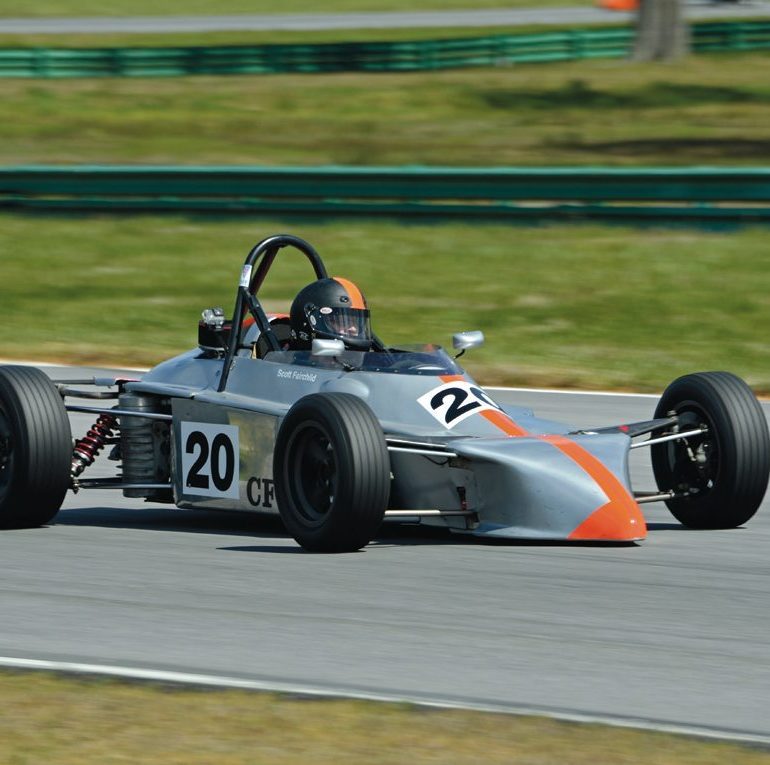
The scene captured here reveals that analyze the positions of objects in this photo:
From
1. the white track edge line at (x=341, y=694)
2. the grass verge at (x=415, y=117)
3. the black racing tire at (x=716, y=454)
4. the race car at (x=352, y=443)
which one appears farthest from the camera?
the grass verge at (x=415, y=117)

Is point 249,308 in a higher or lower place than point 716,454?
higher

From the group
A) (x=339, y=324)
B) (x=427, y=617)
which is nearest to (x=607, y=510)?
(x=427, y=617)

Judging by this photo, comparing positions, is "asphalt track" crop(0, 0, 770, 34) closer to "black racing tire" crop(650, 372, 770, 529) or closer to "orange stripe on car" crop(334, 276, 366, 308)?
"orange stripe on car" crop(334, 276, 366, 308)

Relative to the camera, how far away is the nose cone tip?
25.2 feet

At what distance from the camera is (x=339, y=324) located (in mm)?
8766

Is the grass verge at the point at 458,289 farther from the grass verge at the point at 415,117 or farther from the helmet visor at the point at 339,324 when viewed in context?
the grass verge at the point at 415,117

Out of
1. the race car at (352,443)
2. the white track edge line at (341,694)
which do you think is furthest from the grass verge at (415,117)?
the white track edge line at (341,694)

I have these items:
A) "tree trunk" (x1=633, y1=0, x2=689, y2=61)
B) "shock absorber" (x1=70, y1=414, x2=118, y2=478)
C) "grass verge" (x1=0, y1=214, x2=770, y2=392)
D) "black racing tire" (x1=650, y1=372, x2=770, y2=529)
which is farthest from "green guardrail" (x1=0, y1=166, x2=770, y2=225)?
"tree trunk" (x1=633, y1=0, x2=689, y2=61)

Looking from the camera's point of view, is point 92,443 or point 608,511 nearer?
point 608,511

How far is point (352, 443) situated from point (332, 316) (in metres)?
1.46

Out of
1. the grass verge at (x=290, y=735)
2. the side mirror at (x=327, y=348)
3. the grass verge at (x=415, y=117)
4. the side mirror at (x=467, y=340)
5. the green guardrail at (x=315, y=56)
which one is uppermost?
the green guardrail at (x=315, y=56)

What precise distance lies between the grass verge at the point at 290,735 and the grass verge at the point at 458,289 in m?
9.21

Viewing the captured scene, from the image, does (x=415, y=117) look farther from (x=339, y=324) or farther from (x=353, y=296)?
(x=339, y=324)

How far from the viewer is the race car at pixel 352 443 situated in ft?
25.1
